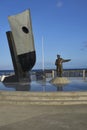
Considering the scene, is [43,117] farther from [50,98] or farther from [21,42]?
[21,42]

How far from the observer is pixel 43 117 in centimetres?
909

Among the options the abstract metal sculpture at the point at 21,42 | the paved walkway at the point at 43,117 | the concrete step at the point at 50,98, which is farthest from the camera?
the abstract metal sculpture at the point at 21,42

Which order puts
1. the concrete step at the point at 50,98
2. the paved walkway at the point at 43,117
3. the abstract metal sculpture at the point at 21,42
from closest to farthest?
the paved walkway at the point at 43,117
the concrete step at the point at 50,98
the abstract metal sculpture at the point at 21,42

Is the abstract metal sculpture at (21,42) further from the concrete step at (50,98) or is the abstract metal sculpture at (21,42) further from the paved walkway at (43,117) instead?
the paved walkway at (43,117)

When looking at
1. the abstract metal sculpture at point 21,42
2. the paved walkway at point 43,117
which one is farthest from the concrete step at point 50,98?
the abstract metal sculpture at point 21,42

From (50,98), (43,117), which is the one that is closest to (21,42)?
(50,98)

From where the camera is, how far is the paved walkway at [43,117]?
8008mm

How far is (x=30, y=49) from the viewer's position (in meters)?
17.2

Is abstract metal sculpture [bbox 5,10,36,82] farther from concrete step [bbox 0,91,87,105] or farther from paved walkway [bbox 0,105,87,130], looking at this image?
paved walkway [bbox 0,105,87,130]

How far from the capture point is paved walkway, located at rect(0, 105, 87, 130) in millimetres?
8008

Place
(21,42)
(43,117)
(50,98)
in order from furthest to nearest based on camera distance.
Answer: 1. (21,42)
2. (50,98)
3. (43,117)

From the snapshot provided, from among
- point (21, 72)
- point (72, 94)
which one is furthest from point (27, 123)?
point (21, 72)

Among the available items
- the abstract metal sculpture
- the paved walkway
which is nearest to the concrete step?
the paved walkway

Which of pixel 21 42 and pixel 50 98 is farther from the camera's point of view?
pixel 21 42
